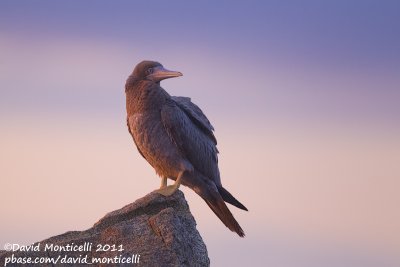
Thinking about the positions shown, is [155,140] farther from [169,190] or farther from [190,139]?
[169,190]

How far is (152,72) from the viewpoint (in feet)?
37.7

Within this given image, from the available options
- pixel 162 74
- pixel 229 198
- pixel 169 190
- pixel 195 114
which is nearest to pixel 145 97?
pixel 162 74

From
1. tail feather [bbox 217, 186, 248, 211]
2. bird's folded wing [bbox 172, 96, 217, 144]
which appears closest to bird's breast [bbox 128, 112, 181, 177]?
bird's folded wing [bbox 172, 96, 217, 144]

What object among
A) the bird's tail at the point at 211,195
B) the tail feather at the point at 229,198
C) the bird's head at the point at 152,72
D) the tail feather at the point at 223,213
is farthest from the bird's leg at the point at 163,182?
the bird's head at the point at 152,72

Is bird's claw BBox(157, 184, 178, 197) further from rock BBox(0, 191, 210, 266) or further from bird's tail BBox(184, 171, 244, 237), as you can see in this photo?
bird's tail BBox(184, 171, 244, 237)

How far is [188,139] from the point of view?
37.6ft

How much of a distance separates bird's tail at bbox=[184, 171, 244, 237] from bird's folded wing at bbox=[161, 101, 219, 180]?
0.18 metres

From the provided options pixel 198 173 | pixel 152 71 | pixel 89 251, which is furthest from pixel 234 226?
pixel 89 251

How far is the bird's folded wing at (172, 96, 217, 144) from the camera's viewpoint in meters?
11.7

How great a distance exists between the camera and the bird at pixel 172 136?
36.6 feet

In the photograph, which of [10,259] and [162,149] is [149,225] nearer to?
[10,259]

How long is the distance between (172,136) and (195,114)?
77cm

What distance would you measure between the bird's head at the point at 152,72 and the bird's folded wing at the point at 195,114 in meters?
0.46

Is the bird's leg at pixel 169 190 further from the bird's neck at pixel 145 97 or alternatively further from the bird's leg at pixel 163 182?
the bird's neck at pixel 145 97
